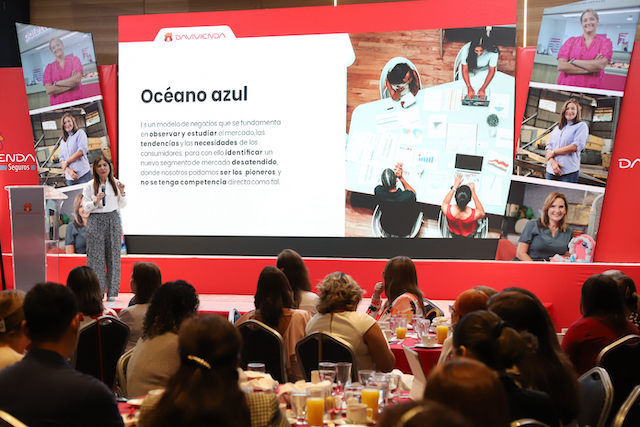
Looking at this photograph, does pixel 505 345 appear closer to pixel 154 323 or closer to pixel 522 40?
pixel 154 323

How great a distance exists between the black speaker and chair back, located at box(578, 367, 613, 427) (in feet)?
30.7

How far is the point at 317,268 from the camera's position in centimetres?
802

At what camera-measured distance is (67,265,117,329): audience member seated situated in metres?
3.83

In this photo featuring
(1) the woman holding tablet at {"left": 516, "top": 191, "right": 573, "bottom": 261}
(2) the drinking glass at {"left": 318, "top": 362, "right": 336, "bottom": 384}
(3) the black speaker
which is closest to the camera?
(2) the drinking glass at {"left": 318, "top": 362, "right": 336, "bottom": 384}

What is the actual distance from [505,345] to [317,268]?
597 cm

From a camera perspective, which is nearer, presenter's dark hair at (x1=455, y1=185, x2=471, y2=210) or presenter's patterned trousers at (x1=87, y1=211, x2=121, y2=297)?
presenter's patterned trousers at (x1=87, y1=211, x2=121, y2=297)

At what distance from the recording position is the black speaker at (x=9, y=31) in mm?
9695

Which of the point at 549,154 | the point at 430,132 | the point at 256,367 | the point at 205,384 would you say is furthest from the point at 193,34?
the point at 205,384

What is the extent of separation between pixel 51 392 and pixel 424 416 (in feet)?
4.29

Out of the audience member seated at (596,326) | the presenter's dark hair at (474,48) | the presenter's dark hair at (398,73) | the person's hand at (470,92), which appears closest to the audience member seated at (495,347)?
the audience member seated at (596,326)

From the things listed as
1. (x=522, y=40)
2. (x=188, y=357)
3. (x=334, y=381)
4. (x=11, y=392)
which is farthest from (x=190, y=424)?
(x=522, y=40)

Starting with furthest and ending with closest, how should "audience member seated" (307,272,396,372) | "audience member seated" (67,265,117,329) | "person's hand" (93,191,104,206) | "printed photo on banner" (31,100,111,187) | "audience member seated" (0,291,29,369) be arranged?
"printed photo on banner" (31,100,111,187)
"person's hand" (93,191,104,206)
"audience member seated" (67,265,117,329)
"audience member seated" (307,272,396,372)
"audience member seated" (0,291,29,369)

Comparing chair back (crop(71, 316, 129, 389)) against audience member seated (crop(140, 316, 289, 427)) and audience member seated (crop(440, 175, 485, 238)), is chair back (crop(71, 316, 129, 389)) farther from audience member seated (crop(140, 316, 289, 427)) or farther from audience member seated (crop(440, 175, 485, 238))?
audience member seated (crop(440, 175, 485, 238))

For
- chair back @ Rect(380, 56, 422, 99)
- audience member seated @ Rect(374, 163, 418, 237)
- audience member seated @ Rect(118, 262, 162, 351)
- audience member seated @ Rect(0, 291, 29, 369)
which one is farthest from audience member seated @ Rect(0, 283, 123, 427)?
chair back @ Rect(380, 56, 422, 99)
